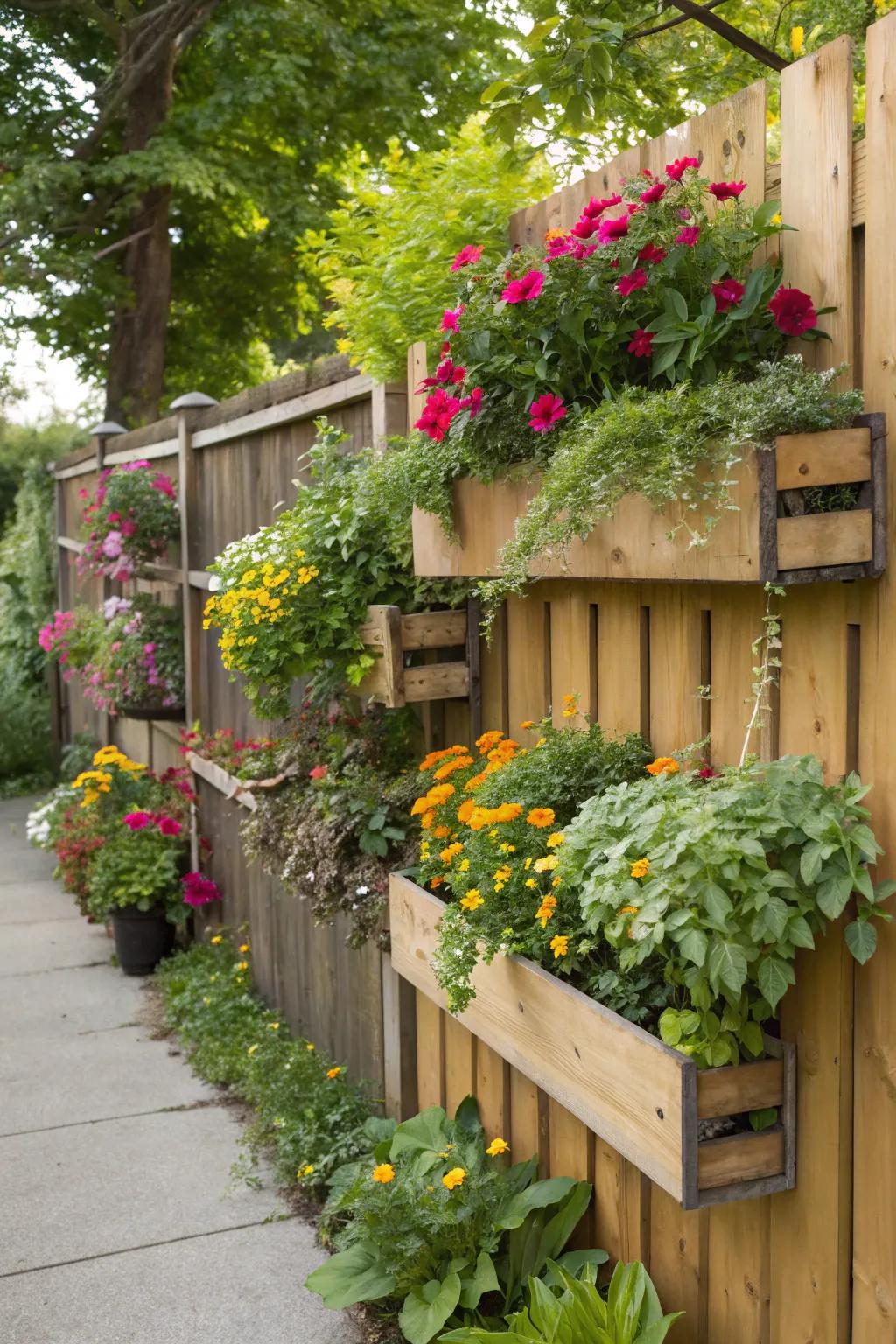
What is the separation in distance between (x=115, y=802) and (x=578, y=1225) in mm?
4652

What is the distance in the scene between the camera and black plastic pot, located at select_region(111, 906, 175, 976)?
5996 mm

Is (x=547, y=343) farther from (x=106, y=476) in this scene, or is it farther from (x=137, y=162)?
(x=137, y=162)

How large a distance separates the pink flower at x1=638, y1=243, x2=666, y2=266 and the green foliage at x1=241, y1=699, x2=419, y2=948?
1.79 metres

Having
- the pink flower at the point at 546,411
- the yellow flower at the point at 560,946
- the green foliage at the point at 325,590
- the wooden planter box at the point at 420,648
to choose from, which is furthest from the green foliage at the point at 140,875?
the pink flower at the point at 546,411

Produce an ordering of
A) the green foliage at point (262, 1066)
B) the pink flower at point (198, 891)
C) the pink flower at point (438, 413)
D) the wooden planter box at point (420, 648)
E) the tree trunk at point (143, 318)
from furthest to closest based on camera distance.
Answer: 1. the tree trunk at point (143, 318)
2. the pink flower at point (198, 891)
3. the green foliage at point (262, 1066)
4. the wooden planter box at point (420, 648)
5. the pink flower at point (438, 413)

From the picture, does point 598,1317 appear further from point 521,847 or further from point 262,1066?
point 262,1066

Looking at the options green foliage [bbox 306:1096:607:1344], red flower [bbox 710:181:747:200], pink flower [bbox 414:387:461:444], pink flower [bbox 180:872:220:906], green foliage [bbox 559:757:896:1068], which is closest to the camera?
green foliage [bbox 559:757:896:1068]

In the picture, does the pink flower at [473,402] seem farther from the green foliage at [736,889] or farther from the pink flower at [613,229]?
the green foliage at [736,889]

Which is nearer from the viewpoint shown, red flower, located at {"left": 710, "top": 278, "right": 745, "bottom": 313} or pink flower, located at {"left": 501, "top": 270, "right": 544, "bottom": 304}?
red flower, located at {"left": 710, "top": 278, "right": 745, "bottom": 313}

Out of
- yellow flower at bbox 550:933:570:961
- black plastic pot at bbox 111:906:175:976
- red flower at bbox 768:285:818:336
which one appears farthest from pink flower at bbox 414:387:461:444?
black plastic pot at bbox 111:906:175:976

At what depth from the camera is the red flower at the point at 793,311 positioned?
2.01 metres

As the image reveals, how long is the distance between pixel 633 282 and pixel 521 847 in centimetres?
112

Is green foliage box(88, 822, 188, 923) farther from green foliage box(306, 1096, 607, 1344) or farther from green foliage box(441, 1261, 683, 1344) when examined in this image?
green foliage box(441, 1261, 683, 1344)

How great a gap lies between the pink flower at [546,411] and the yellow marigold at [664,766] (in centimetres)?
67
